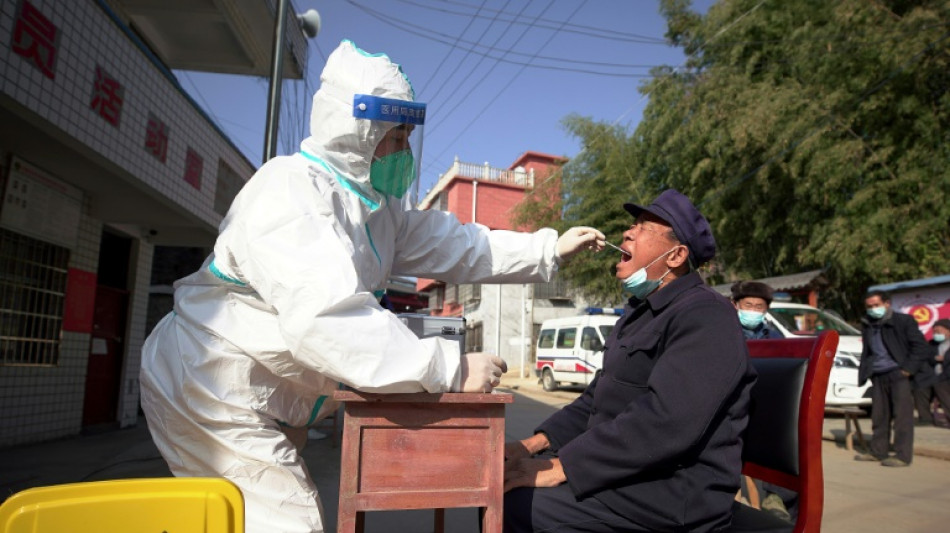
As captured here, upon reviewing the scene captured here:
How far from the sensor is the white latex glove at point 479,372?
5.15 ft

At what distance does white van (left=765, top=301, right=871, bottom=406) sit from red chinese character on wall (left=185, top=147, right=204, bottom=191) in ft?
26.0

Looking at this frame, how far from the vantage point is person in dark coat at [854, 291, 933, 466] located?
647 centimetres

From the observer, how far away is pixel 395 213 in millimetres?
2223

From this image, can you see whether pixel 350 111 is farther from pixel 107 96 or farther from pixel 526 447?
pixel 107 96

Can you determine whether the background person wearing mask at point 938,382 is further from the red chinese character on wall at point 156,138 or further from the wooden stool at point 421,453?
the red chinese character on wall at point 156,138

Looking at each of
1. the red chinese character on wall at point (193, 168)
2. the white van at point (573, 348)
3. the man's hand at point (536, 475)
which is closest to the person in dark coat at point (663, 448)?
the man's hand at point (536, 475)

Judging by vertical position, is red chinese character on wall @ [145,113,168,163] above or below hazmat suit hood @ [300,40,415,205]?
above

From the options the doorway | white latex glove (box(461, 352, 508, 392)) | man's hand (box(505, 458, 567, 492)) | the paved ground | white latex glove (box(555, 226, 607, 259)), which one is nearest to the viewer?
white latex glove (box(461, 352, 508, 392))

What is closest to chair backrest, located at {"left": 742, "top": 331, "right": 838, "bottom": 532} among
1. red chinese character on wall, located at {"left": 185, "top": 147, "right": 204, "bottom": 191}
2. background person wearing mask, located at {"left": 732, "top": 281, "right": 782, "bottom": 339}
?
background person wearing mask, located at {"left": 732, "top": 281, "right": 782, "bottom": 339}

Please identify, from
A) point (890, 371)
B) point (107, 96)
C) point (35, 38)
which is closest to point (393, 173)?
point (35, 38)

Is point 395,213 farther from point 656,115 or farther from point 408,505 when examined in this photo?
point 656,115

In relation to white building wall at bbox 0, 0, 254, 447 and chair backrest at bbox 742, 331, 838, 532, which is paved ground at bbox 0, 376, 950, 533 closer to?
white building wall at bbox 0, 0, 254, 447

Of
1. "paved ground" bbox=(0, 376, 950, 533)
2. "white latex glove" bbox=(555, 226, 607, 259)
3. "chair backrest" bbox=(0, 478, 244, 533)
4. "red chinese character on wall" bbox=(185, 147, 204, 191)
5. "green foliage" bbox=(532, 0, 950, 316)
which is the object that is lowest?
"paved ground" bbox=(0, 376, 950, 533)

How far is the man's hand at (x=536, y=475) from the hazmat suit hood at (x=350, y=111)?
1.01m
